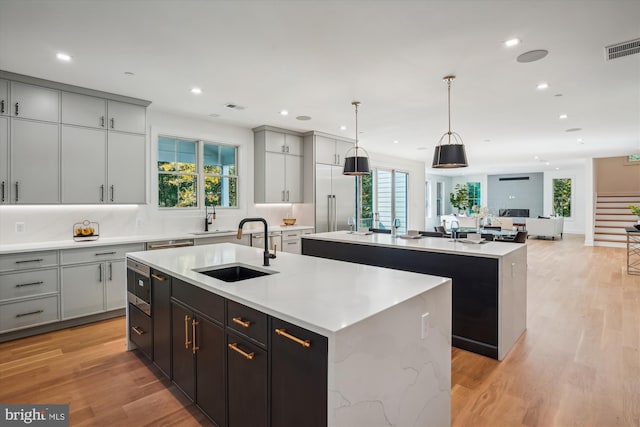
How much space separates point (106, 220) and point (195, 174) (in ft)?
4.75

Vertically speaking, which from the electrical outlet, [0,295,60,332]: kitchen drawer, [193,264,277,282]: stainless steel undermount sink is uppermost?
[193,264,277,282]: stainless steel undermount sink

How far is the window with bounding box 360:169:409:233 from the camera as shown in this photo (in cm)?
868

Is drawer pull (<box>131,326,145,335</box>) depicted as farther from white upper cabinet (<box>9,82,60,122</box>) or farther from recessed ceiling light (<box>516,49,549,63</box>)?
recessed ceiling light (<box>516,49,549,63</box>)

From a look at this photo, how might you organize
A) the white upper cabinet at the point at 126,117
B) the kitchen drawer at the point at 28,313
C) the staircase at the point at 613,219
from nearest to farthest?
the kitchen drawer at the point at 28,313, the white upper cabinet at the point at 126,117, the staircase at the point at 613,219

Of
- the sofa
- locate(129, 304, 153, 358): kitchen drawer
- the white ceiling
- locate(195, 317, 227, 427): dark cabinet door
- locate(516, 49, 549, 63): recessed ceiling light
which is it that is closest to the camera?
locate(195, 317, 227, 427): dark cabinet door

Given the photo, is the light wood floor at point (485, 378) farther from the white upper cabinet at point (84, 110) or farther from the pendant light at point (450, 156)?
the white upper cabinet at point (84, 110)

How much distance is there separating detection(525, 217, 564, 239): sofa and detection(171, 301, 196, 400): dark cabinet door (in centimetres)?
1283

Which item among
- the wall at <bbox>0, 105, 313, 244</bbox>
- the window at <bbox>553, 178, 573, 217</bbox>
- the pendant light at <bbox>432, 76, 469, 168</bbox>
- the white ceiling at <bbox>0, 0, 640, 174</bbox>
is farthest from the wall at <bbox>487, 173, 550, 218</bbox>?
the pendant light at <bbox>432, 76, 469, 168</bbox>

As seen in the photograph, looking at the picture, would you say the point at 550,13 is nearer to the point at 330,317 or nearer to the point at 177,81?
the point at 330,317

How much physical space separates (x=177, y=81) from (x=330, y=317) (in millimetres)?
3368

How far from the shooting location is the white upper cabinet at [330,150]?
20.9ft

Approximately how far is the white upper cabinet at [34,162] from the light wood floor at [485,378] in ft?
4.94

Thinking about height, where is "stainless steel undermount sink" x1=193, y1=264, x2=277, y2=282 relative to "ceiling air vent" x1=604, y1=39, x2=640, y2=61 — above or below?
below

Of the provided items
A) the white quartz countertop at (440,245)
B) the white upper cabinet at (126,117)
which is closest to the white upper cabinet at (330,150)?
the white quartz countertop at (440,245)
